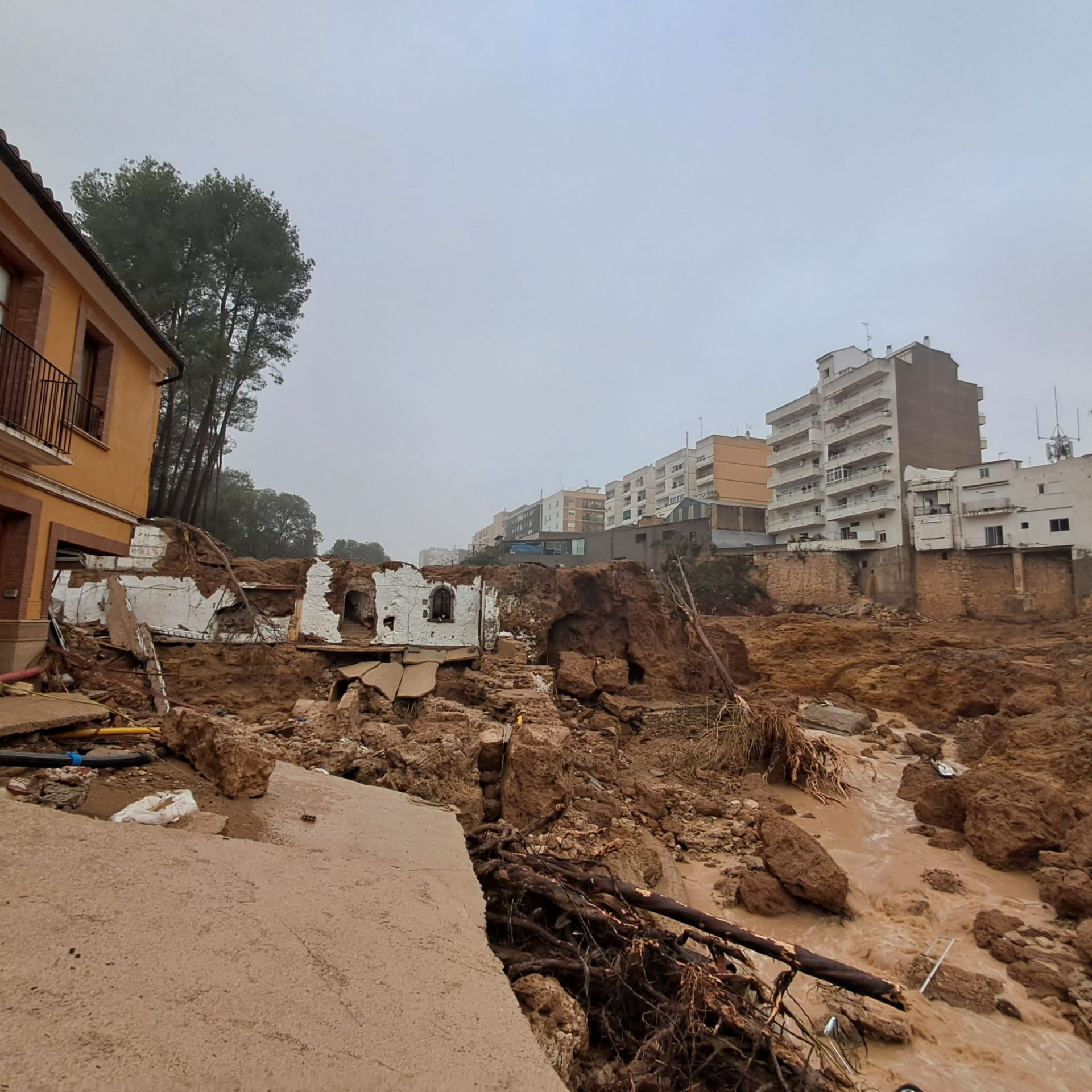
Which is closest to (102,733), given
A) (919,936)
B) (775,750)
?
(919,936)

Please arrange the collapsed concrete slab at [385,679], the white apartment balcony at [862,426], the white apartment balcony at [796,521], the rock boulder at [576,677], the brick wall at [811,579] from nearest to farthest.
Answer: the collapsed concrete slab at [385,679] < the rock boulder at [576,677] < the brick wall at [811,579] < the white apartment balcony at [862,426] < the white apartment balcony at [796,521]

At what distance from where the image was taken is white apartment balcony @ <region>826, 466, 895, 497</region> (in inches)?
1412

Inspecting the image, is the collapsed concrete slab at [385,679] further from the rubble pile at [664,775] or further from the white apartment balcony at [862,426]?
the white apartment balcony at [862,426]

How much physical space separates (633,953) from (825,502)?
42.3 metres

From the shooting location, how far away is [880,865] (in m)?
7.52

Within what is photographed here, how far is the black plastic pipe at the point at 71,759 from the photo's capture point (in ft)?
11.1

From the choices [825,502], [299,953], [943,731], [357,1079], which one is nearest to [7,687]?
[299,953]

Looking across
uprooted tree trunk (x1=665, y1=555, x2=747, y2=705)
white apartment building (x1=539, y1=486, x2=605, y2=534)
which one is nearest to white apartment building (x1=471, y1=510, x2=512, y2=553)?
white apartment building (x1=539, y1=486, x2=605, y2=534)

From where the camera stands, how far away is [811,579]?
34.2 m

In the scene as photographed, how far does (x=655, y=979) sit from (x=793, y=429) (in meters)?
45.8

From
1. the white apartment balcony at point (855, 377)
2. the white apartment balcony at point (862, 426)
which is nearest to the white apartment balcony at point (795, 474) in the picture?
the white apartment balcony at point (862, 426)

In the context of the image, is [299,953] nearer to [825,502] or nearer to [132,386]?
[132,386]

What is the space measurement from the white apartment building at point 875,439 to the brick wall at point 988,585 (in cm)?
278

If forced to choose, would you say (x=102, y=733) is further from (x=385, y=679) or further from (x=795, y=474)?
(x=795, y=474)
